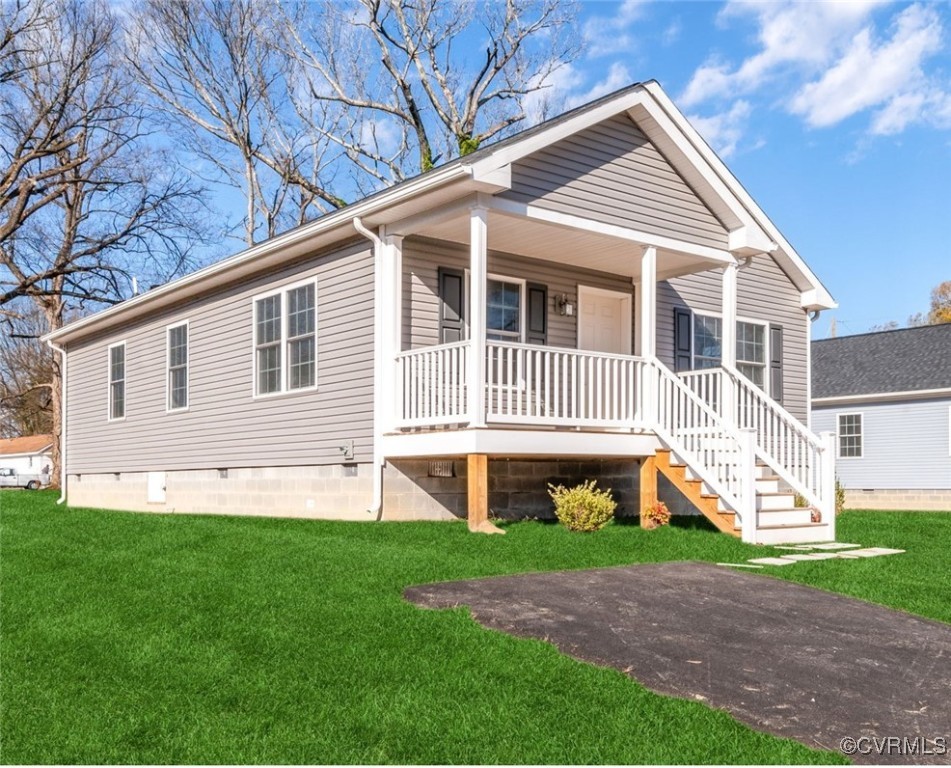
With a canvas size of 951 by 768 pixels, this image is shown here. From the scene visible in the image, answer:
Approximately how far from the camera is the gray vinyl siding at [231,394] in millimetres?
12039

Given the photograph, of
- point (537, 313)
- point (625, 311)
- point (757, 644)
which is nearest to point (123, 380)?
point (537, 313)

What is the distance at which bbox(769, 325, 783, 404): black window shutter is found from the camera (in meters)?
16.5

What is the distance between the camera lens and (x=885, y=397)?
23.0m

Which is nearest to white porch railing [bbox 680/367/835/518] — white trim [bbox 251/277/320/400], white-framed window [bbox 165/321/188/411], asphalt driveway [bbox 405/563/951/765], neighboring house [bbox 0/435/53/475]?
asphalt driveway [bbox 405/563/951/765]

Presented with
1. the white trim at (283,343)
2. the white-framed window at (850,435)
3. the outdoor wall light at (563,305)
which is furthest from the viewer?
the white-framed window at (850,435)

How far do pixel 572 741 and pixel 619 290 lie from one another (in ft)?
34.2

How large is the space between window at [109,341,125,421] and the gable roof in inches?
96.5

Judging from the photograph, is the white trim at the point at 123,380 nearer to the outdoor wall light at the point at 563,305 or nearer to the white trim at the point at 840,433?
the outdoor wall light at the point at 563,305

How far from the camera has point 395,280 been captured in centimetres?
1148

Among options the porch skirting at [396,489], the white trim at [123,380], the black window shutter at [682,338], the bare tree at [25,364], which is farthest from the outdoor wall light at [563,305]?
the bare tree at [25,364]

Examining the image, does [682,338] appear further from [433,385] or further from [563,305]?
[433,385]

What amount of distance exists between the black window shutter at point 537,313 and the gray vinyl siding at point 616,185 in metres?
1.65

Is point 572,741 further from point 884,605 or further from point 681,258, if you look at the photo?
point 681,258

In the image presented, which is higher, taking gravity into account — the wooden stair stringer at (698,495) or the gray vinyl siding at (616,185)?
the gray vinyl siding at (616,185)
